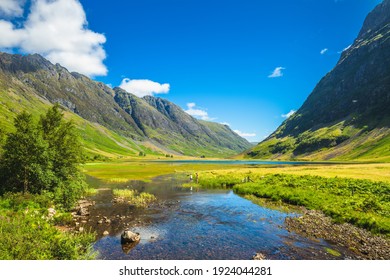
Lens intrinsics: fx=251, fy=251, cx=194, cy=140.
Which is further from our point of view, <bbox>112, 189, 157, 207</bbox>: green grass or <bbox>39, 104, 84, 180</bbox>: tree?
<bbox>112, 189, 157, 207</bbox>: green grass

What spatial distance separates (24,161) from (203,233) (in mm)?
26502

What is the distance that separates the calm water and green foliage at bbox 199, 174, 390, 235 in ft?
23.0

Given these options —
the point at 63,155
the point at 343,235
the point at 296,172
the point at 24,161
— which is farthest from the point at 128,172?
the point at 343,235

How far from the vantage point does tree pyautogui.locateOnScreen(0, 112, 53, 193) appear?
1377 inches

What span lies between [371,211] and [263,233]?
15.9m

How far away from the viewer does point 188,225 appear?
1314 inches

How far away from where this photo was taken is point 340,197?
42344 mm

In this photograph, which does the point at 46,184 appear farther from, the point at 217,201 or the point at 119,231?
the point at 217,201

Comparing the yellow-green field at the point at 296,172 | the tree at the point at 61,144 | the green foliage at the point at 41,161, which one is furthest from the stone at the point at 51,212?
the yellow-green field at the point at 296,172

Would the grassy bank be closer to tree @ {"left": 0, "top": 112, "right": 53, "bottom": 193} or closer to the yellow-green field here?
the yellow-green field

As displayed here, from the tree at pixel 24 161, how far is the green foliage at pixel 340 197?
4091 cm

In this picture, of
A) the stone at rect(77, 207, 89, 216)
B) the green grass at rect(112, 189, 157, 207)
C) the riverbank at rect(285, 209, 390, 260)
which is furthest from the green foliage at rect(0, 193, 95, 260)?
the riverbank at rect(285, 209, 390, 260)

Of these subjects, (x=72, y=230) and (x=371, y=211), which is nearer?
(x=72, y=230)
